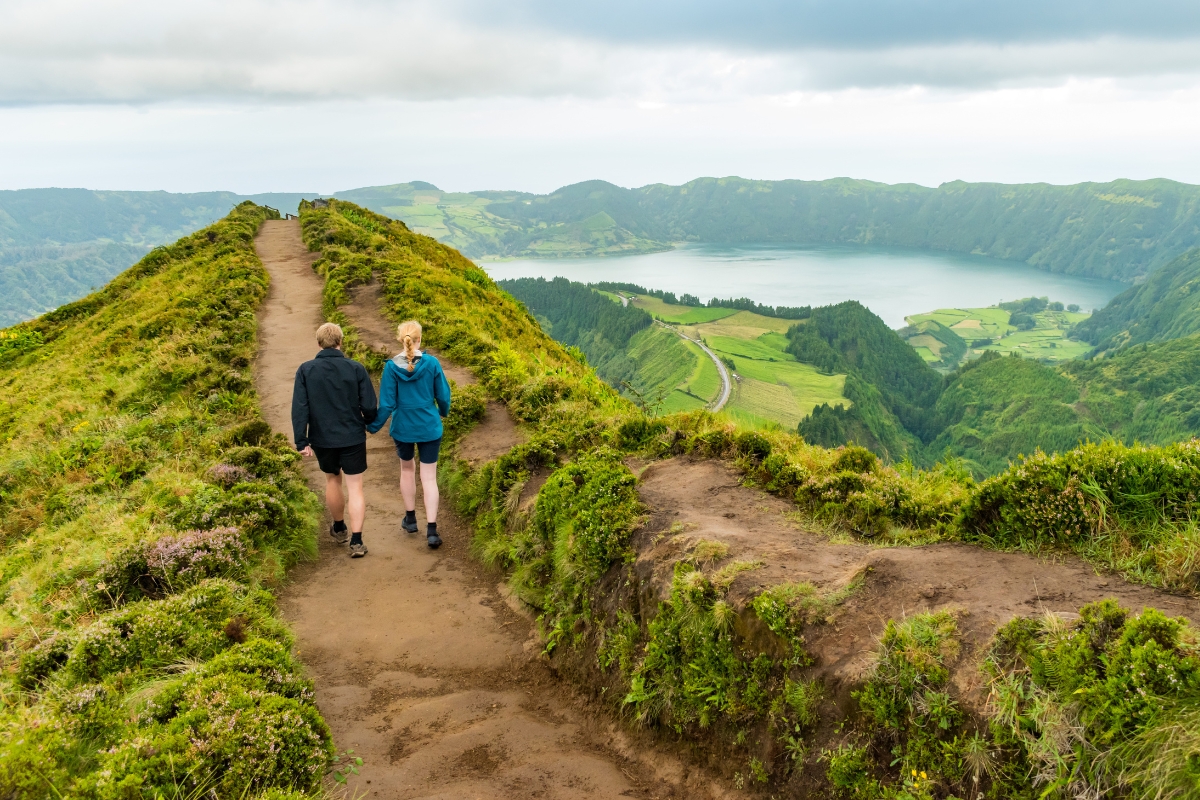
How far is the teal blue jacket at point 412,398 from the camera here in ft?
30.1

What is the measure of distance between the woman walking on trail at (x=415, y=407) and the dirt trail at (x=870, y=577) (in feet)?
11.5

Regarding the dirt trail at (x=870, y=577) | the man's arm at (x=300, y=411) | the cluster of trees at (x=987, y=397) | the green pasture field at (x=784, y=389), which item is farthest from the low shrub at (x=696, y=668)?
the green pasture field at (x=784, y=389)

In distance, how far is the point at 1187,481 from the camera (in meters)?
5.55

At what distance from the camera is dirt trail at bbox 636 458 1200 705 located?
4805 millimetres

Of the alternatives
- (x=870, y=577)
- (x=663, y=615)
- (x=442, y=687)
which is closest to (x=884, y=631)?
(x=870, y=577)

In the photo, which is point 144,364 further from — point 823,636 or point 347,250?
point 823,636

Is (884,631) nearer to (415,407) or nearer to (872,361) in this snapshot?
(415,407)

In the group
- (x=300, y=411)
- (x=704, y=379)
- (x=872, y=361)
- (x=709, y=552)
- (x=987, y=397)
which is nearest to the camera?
(x=709, y=552)

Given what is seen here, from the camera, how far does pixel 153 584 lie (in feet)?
24.1

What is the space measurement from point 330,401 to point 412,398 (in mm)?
1057

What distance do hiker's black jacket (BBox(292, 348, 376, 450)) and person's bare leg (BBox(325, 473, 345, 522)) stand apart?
2.35 ft

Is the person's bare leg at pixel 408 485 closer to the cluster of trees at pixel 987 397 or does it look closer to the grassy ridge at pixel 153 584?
the grassy ridge at pixel 153 584

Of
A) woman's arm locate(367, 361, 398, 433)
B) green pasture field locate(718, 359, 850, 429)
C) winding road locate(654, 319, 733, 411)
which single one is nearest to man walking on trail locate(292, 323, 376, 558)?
woman's arm locate(367, 361, 398, 433)

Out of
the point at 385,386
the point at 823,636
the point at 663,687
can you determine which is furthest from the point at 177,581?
the point at 823,636
